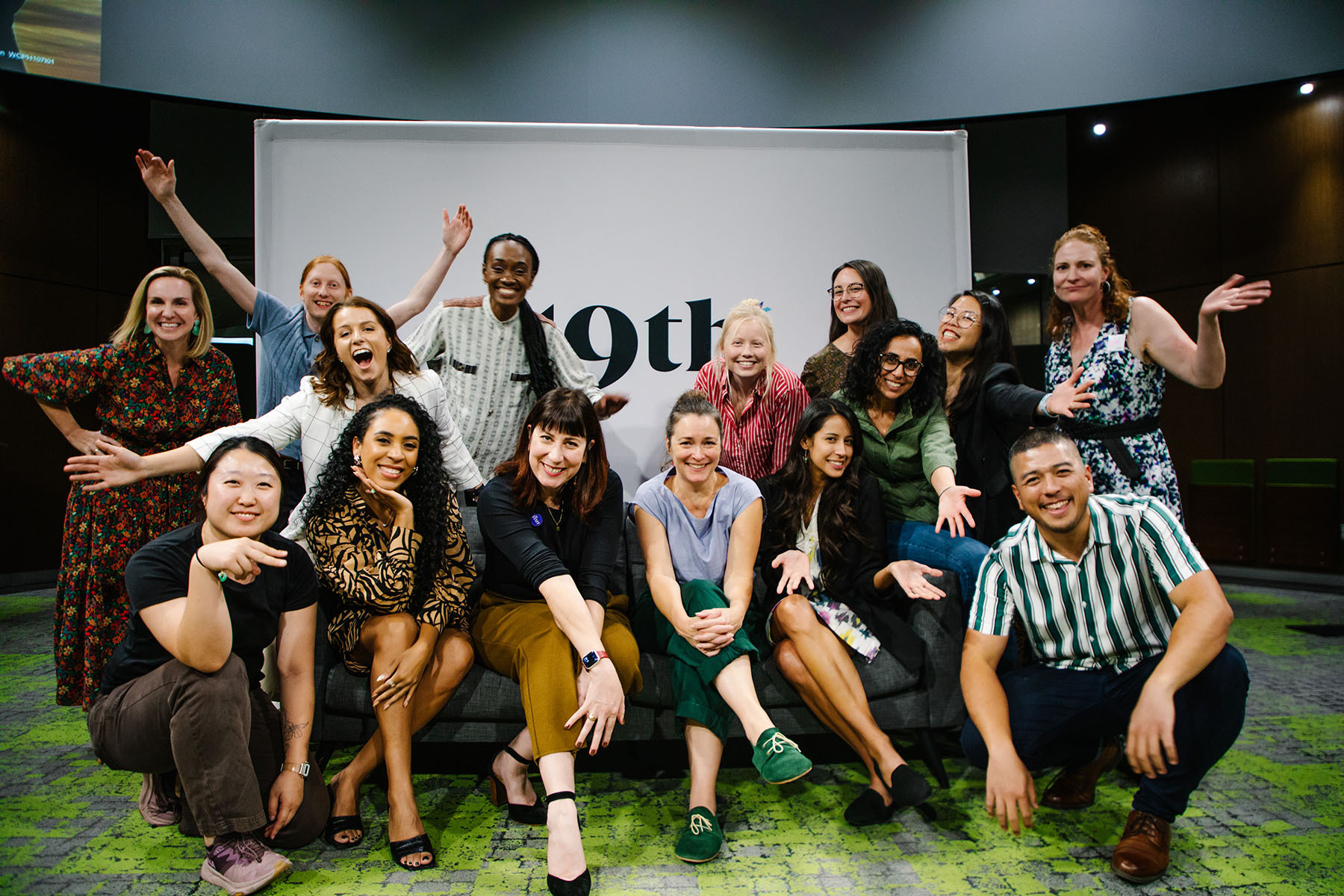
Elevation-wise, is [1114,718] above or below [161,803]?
above

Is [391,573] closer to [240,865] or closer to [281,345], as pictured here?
[240,865]

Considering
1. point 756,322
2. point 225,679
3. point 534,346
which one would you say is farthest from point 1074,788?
point 534,346

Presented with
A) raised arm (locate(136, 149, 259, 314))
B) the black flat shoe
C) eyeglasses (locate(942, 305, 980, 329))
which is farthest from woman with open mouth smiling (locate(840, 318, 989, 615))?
raised arm (locate(136, 149, 259, 314))

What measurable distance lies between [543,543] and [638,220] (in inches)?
78.0

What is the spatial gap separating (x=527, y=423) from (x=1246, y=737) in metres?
2.59

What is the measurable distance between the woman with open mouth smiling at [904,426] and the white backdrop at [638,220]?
99 cm

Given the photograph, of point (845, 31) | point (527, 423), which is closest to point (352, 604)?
point (527, 423)

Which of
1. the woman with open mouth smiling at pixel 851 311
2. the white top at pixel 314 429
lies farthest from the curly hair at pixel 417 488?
the woman with open mouth smiling at pixel 851 311

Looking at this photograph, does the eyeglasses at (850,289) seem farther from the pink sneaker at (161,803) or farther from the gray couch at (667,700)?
the pink sneaker at (161,803)

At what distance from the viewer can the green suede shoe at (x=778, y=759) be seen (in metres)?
1.75

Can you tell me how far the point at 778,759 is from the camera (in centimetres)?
177

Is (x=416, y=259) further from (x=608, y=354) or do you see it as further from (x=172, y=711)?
(x=172, y=711)

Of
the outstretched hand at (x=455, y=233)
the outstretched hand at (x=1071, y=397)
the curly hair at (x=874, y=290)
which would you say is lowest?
the outstretched hand at (x=1071, y=397)

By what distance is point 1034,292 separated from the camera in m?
6.67
